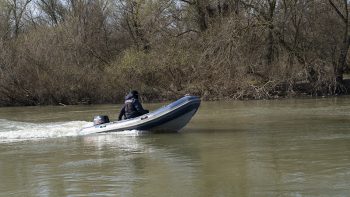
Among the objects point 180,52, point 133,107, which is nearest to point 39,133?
point 133,107

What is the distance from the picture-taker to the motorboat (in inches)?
556

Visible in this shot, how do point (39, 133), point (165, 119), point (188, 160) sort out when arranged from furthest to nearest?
point (39, 133)
point (165, 119)
point (188, 160)

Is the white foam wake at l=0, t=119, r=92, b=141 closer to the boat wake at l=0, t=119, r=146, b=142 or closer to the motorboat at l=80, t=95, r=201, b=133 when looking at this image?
the boat wake at l=0, t=119, r=146, b=142

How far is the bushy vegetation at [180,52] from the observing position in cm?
2755

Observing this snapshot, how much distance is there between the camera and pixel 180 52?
3009 cm

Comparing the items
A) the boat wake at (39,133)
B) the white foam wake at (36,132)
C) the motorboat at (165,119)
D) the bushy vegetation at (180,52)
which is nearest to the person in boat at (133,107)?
the motorboat at (165,119)

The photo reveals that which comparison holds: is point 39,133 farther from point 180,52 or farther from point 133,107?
point 180,52

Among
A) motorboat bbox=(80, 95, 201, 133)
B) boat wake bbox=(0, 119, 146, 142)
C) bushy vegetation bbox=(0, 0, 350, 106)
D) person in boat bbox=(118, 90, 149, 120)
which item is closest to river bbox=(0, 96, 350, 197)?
boat wake bbox=(0, 119, 146, 142)

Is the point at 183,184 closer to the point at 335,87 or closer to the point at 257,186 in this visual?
the point at 257,186

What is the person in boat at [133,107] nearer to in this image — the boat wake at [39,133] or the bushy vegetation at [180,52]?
the boat wake at [39,133]

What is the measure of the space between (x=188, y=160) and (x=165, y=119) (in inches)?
166

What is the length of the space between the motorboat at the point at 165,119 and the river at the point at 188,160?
0.24m

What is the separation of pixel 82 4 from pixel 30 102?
A: 7.68m

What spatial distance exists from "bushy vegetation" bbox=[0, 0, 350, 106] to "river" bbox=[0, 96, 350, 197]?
1073cm
